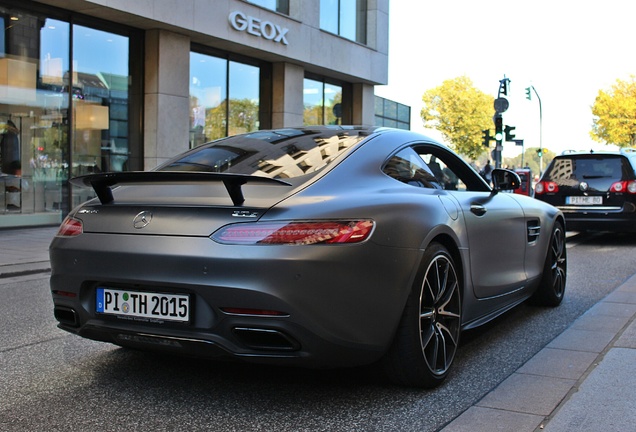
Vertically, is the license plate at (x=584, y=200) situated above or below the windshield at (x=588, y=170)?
below

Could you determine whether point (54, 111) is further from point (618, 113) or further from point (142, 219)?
point (618, 113)

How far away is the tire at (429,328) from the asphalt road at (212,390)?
0.36 feet

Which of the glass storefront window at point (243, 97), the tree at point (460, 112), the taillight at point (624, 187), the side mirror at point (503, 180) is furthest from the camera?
the tree at point (460, 112)

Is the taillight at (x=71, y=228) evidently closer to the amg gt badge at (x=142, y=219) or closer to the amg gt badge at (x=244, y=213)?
the amg gt badge at (x=142, y=219)

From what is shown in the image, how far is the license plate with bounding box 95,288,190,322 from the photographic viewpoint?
301 cm

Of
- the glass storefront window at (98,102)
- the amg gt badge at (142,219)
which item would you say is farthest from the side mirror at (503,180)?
the glass storefront window at (98,102)

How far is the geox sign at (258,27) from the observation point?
17.2 m

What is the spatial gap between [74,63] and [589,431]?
1415cm

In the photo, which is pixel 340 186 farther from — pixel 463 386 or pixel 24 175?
pixel 24 175

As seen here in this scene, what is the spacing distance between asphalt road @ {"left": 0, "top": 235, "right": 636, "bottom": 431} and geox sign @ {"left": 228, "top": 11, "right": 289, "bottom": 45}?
44.4 feet

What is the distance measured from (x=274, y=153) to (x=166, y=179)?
2.24ft

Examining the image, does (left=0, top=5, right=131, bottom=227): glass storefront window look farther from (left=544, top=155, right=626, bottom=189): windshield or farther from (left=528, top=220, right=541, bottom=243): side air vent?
(left=528, top=220, right=541, bottom=243): side air vent

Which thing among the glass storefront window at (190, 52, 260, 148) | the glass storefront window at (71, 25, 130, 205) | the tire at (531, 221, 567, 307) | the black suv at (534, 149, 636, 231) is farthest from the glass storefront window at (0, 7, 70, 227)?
the tire at (531, 221, 567, 307)

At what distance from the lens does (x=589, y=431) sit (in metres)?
2.88
